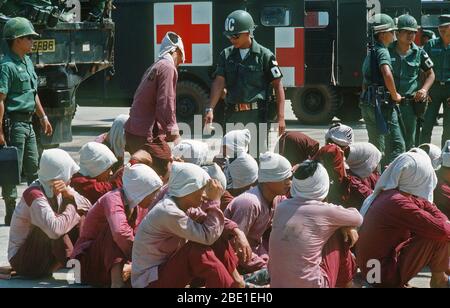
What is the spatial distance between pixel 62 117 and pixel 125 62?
15.9 ft

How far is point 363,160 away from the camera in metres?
8.82

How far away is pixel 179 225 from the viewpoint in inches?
265

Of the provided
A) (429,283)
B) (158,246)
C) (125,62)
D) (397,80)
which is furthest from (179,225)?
(125,62)

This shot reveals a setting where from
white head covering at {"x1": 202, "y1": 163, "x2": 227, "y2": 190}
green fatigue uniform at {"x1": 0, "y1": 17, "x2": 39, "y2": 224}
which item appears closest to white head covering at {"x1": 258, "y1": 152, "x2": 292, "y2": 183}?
white head covering at {"x1": 202, "y1": 163, "x2": 227, "y2": 190}

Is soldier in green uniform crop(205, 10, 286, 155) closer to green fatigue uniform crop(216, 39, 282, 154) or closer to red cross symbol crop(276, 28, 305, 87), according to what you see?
green fatigue uniform crop(216, 39, 282, 154)

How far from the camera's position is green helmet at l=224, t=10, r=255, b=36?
9648mm

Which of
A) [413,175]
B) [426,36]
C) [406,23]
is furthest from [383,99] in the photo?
[426,36]

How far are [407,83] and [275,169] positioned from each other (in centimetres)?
375

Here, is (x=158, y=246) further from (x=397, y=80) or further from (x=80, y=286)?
(x=397, y=80)

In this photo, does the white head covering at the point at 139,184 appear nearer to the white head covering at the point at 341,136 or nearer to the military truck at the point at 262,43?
the white head covering at the point at 341,136

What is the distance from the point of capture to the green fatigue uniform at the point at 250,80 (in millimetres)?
9844

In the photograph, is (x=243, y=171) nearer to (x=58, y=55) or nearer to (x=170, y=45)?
(x=170, y=45)

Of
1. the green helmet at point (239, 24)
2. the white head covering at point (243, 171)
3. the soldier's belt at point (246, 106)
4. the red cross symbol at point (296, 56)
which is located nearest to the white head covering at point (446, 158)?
the white head covering at point (243, 171)

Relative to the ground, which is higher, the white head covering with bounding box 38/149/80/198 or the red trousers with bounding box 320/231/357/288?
the white head covering with bounding box 38/149/80/198
